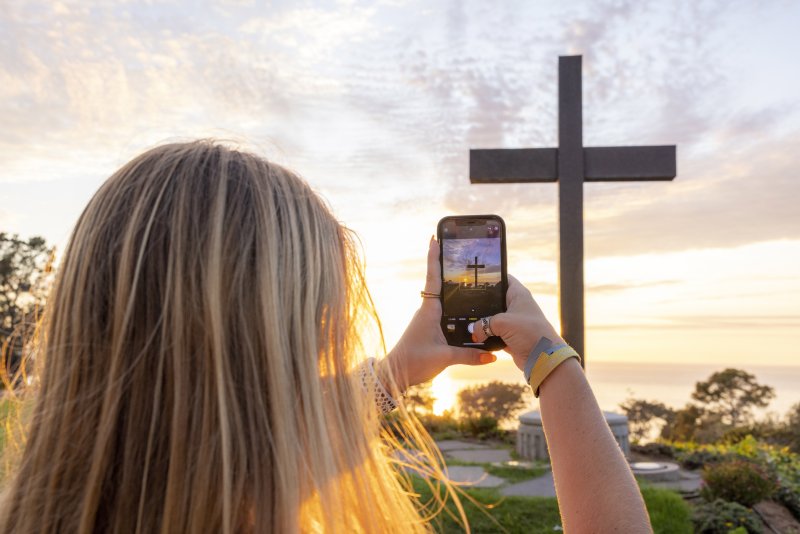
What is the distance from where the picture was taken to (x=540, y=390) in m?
1.32

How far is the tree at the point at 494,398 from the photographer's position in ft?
44.3

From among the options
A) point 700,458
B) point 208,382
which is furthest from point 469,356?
point 700,458

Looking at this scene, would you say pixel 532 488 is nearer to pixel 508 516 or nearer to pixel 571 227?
pixel 508 516

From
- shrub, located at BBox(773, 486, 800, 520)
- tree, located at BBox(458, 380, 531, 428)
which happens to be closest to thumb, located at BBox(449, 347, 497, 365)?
shrub, located at BBox(773, 486, 800, 520)

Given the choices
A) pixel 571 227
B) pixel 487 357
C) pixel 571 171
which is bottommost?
pixel 487 357

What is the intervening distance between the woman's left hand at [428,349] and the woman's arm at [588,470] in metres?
0.52

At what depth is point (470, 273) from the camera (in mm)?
2182

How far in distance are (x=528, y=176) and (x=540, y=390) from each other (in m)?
6.00

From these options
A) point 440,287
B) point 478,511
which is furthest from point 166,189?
point 478,511

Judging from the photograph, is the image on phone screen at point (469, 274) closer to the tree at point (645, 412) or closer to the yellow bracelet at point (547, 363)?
the yellow bracelet at point (547, 363)

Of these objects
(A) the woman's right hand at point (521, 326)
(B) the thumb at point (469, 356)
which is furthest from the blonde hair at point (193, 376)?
(B) the thumb at point (469, 356)

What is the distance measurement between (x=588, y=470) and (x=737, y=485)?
19.5 feet

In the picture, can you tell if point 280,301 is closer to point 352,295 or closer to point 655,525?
point 352,295

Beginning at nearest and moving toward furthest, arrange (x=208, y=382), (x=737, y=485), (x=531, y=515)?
(x=208, y=382) → (x=531, y=515) → (x=737, y=485)
